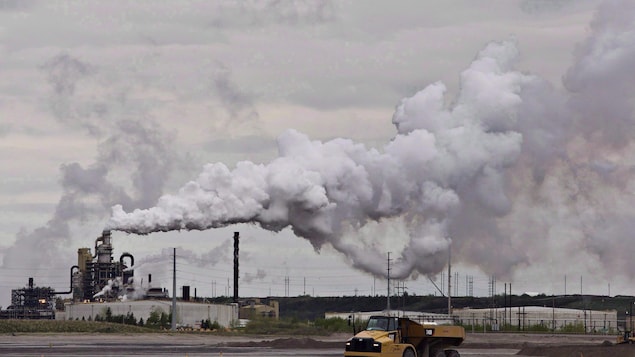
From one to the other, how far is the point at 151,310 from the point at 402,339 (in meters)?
135

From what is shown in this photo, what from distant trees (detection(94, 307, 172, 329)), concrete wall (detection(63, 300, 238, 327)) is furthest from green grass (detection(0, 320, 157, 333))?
concrete wall (detection(63, 300, 238, 327))

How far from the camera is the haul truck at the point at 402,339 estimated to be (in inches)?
2543

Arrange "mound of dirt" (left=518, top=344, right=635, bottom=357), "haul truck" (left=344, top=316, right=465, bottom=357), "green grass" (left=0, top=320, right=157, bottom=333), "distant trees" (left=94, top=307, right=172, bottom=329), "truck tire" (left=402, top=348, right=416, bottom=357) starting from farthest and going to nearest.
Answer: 1. "distant trees" (left=94, top=307, right=172, bottom=329)
2. "green grass" (left=0, top=320, right=157, bottom=333)
3. "mound of dirt" (left=518, top=344, right=635, bottom=357)
4. "truck tire" (left=402, top=348, right=416, bottom=357)
5. "haul truck" (left=344, top=316, right=465, bottom=357)

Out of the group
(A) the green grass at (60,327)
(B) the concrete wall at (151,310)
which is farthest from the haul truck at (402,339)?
(B) the concrete wall at (151,310)

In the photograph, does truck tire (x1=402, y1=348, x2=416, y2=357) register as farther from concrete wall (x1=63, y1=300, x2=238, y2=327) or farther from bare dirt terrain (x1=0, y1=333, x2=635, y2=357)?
concrete wall (x1=63, y1=300, x2=238, y2=327)

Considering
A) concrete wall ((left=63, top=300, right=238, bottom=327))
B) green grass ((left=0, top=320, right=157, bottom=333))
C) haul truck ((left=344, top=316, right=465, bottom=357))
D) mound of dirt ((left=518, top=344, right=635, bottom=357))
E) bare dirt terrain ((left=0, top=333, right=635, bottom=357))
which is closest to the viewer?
haul truck ((left=344, top=316, right=465, bottom=357))

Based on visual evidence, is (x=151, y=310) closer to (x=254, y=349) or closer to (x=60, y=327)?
(x=60, y=327)

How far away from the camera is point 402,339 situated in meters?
66.6

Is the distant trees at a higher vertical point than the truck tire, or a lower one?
lower

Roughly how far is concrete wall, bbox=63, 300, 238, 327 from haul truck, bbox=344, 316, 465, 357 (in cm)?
12550

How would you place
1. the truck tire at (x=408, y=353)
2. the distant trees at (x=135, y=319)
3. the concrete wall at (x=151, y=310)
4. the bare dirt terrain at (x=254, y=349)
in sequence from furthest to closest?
the concrete wall at (x=151, y=310), the distant trees at (x=135, y=319), the bare dirt terrain at (x=254, y=349), the truck tire at (x=408, y=353)

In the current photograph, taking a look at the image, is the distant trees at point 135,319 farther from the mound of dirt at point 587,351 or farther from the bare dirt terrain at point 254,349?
the mound of dirt at point 587,351

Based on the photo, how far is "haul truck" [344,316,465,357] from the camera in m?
64.6

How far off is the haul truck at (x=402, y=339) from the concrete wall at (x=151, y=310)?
12550 centimetres
